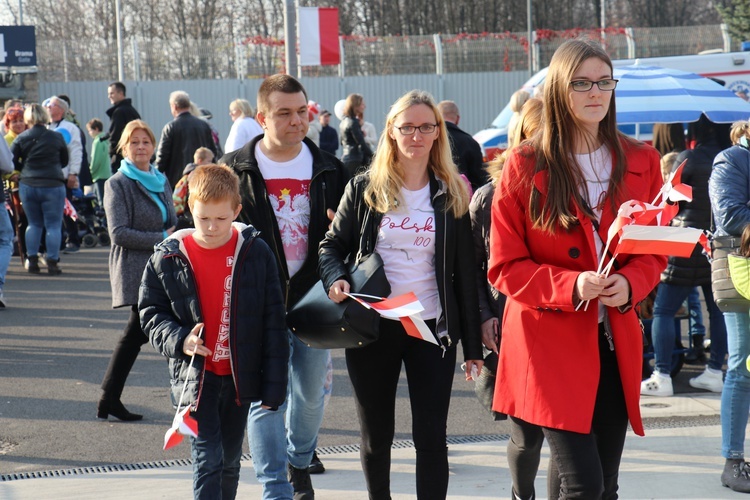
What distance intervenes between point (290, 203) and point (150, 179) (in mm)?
1846

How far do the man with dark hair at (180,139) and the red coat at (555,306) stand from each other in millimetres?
7821

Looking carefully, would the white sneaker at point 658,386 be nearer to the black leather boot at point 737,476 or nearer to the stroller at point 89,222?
the black leather boot at point 737,476

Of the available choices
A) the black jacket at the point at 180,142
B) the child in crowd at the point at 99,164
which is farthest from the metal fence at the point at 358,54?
the black jacket at the point at 180,142

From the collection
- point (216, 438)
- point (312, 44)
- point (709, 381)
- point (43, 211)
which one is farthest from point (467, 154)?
point (312, 44)

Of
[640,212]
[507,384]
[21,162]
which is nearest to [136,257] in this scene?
[507,384]

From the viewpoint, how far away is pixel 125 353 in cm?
622

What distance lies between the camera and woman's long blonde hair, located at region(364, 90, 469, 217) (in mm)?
4207

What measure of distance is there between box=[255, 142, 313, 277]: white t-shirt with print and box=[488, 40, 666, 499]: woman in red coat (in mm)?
1311

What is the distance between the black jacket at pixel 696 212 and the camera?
701 cm

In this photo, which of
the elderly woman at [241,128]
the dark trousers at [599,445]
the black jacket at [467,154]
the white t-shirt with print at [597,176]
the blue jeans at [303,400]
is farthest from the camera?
the elderly woman at [241,128]

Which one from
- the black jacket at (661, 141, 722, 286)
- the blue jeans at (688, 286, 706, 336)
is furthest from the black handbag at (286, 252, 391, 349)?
the blue jeans at (688, 286, 706, 336)

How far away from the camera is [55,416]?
657 centimetres

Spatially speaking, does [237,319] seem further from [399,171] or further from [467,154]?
[467,154]

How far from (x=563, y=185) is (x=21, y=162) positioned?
965 centimetres
